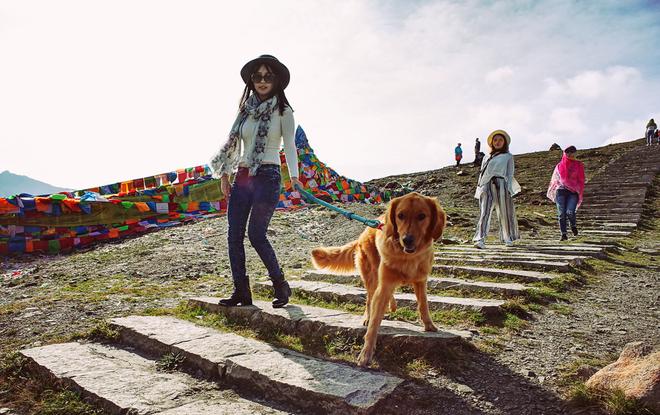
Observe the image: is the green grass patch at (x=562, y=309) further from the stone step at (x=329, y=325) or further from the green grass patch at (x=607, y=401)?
the green grass patch at (x=607, y=401)

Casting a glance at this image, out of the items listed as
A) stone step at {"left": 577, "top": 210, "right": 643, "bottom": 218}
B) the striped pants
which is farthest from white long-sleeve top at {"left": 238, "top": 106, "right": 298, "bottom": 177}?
stone step at {"left": 577, "top": 210, "right": 643, "bottom": 218}

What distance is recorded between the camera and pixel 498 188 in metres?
8.27

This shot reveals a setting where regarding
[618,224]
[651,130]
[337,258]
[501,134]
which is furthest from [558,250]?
[651,130]

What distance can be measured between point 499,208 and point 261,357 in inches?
255

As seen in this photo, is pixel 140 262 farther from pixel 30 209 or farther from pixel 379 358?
pixel 379 358

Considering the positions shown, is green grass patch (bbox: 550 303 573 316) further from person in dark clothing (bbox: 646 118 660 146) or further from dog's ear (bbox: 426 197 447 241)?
person in dark clothing (bbox: 646 118 660 146)

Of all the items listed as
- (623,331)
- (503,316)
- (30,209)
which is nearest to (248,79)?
(503,316)

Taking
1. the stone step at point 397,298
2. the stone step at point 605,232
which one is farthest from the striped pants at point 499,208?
the stone step at point 397,298

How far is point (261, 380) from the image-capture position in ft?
9.31

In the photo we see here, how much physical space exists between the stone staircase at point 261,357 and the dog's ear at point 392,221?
765 millimetres

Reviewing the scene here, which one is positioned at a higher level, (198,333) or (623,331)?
(198,333)

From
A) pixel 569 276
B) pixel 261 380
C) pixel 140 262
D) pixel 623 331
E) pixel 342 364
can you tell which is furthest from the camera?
pixel 140 262

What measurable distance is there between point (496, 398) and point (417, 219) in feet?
4.11

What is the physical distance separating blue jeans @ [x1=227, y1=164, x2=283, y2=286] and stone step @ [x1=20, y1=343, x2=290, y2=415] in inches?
50.7
